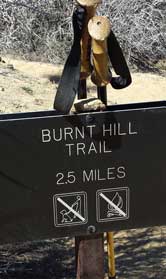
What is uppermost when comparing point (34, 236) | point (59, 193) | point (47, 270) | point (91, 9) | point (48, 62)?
point (48, 62)

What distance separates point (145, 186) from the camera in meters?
2.28

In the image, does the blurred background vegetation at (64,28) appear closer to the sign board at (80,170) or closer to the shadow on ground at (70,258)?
the shadow on ground at (70,258)

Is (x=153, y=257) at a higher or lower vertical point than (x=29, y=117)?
lower

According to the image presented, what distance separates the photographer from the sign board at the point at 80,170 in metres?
2.14

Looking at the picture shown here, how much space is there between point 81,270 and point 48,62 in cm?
969

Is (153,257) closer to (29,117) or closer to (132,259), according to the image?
(132,259)

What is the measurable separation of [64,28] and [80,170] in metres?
10.7

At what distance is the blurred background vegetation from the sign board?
9.71 meters

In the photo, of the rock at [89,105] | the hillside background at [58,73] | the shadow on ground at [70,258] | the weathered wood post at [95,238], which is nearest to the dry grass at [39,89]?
the hillside background at [58,73]

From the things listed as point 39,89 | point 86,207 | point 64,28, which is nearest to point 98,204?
point 86,207

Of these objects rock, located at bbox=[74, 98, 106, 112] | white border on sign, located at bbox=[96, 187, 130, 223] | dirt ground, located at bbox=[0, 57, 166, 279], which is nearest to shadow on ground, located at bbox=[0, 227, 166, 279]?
dirt ground, located at bbox=[0, 57, 166, 279]

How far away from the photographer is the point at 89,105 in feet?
7.11

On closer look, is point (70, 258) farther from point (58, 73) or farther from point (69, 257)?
point (58, 73)

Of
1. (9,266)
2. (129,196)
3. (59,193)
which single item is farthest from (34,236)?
(9,266)
